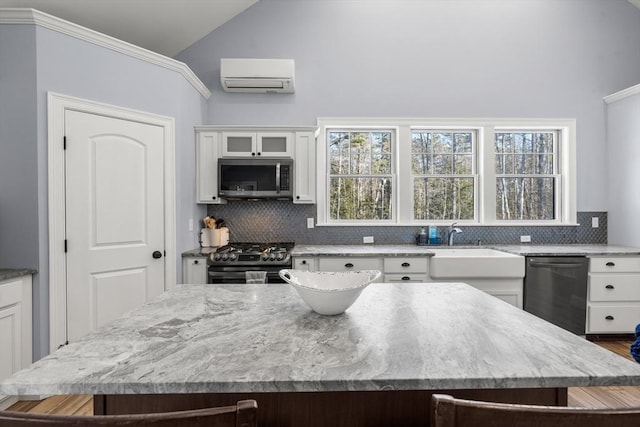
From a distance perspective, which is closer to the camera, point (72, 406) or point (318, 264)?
point (72, 406)

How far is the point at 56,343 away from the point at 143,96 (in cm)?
208

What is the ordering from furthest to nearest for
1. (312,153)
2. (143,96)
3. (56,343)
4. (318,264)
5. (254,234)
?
1. (254,234)
2. (312,153)
3. (318,264)
4. (143,96)
5. (56,343)

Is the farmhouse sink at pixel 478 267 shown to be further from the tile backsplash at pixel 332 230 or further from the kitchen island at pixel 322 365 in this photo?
the kitchen island at pixel 322 365

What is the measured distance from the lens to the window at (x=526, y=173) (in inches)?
168

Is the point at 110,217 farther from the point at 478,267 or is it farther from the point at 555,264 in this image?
the point at 555,264

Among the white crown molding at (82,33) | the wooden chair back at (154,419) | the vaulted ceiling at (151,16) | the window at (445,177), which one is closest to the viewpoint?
the wooden chair back at (154,419)

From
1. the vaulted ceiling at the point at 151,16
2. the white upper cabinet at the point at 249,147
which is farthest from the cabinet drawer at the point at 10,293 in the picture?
the vaulted ceiling at the point at 151,16

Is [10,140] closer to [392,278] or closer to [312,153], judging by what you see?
[312,153]

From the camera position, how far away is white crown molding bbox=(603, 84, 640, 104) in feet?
12.1

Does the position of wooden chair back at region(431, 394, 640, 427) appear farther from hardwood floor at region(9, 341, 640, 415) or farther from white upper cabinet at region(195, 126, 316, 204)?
white upper cabinet at region(195, 126, 316, 204)

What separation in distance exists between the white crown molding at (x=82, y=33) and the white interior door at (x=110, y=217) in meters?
0.57

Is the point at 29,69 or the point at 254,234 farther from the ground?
the point at 29,69

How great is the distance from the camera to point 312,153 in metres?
3.79

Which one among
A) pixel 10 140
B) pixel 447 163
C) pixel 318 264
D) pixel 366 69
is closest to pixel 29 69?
pixel 10 140
